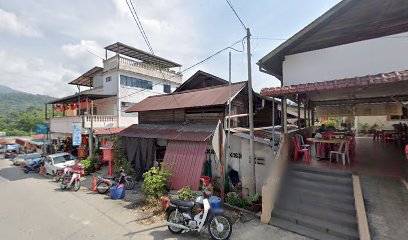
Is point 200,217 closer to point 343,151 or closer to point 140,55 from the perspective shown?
point 343,151

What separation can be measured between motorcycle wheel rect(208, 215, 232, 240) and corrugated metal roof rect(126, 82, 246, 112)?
5441mm

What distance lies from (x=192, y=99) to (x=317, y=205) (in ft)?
27.6

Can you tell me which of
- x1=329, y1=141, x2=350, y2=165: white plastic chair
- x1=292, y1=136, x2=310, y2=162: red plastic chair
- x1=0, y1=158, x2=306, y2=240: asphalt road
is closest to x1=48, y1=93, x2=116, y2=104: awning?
x1=0, y1=158, x2=306, y2=240: asphalt road

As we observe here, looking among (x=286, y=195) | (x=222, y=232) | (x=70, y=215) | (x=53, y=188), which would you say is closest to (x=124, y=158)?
(x=53, y=188)

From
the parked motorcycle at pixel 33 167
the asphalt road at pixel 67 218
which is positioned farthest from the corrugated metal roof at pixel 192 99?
the parked motorcycle at pixel 33 167

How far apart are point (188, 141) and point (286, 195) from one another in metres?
5.21

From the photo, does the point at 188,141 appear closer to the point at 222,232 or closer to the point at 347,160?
the point at 222,232

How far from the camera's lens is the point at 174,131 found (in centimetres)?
1226

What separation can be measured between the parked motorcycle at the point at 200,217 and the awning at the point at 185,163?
222cm

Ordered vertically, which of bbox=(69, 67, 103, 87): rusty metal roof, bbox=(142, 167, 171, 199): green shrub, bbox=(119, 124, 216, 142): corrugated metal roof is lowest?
bbox=(142, 167, 171, 199): green shrub

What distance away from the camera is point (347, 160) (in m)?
8.59

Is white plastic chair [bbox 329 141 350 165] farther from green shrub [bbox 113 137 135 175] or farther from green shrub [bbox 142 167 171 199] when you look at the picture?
green shrub [bbox 113 137 135 175]

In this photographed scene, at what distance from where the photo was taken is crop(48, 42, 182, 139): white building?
804 inches

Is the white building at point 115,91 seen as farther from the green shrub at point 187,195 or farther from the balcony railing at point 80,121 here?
the green shrub at point 187,195
